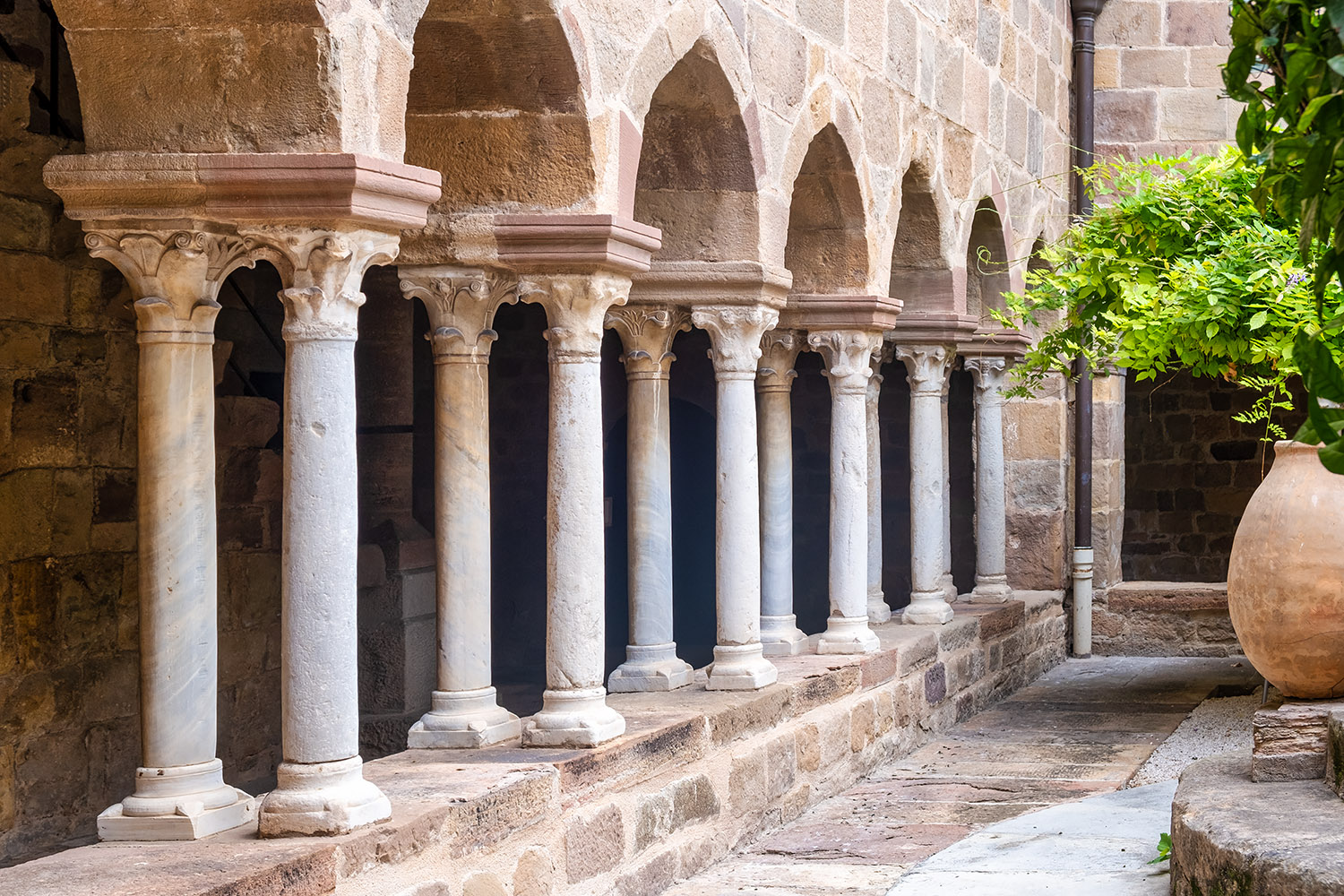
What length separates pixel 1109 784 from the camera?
18.9ft

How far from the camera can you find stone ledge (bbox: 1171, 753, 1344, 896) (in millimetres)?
2979

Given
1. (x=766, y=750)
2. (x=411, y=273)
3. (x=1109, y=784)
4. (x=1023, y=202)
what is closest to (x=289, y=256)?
(x=411, y=273)

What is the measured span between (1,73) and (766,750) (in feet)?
9.78

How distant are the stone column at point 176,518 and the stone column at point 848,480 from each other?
132 inches

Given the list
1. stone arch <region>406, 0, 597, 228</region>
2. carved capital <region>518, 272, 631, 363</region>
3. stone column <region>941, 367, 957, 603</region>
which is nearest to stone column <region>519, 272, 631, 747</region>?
carved capital <region>518, 272, 631, 363</region>

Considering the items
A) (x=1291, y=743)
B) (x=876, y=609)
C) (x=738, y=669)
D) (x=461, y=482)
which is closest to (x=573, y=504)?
(x=461, y=482)

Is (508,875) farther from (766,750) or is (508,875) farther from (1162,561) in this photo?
(1162,561)

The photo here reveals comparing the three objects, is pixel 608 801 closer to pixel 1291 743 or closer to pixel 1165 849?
pixel 1165 849

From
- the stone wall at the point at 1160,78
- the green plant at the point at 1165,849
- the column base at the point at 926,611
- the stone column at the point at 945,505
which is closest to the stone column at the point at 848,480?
the column base at the point at 926,611

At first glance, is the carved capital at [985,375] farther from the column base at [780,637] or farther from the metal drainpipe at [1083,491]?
the column base at [780,637]

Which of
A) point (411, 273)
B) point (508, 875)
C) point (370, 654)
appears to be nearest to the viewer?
point (508, 875)

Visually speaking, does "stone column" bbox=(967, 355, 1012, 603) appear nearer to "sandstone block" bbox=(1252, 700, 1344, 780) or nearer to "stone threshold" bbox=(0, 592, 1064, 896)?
"stone threshold" bbox=(0, 592, 1064, 896)

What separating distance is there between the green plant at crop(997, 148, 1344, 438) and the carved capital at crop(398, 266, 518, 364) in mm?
2231

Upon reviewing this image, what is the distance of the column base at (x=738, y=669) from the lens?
528 centimetres
